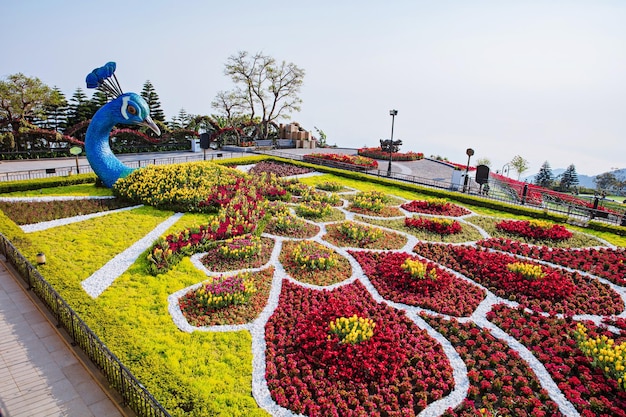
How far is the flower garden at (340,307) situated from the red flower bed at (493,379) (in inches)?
1.1

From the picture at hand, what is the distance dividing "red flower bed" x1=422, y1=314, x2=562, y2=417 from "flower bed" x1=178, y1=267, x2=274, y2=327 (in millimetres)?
4025

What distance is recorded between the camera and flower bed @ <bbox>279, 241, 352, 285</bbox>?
428 inches

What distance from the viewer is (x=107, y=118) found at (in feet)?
56.3

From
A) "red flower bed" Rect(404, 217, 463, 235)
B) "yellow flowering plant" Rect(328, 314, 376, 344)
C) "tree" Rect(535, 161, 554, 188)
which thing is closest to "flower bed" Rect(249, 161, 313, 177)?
"red flower bed" Rect(404, 217, 463, 235)

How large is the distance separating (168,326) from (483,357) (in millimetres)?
6319

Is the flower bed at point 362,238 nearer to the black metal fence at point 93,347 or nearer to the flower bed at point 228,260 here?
the flower bed at point 228,260

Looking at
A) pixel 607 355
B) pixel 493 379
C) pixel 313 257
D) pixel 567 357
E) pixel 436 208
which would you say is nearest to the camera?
pixel 493 379

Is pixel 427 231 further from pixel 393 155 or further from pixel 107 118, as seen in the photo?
pixel 393 155

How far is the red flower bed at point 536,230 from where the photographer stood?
48.4ft

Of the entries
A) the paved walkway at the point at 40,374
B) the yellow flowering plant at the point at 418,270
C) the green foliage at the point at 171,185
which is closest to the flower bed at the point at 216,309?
the paved walkway at the point at 40,374

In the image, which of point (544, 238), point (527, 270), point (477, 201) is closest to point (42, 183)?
point (527, 270)

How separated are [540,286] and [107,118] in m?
16.9

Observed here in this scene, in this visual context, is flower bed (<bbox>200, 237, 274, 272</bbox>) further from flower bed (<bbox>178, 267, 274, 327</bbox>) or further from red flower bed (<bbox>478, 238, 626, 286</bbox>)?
red flower bed (<bbox>478, 238, 626, 286</bbox>)

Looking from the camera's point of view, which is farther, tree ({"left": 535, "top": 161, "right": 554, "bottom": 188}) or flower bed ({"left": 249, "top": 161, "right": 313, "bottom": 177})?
tree ({"left": 535, "top": 161, "right": 554, "bottom": 188})
